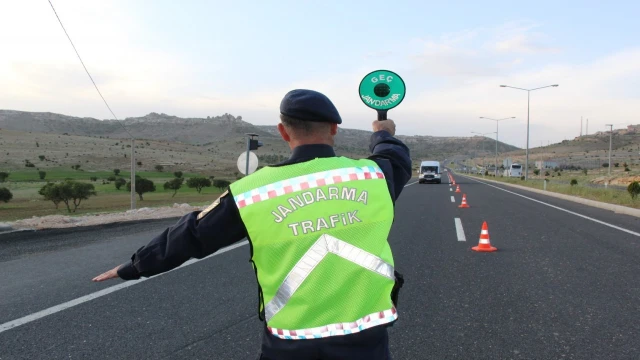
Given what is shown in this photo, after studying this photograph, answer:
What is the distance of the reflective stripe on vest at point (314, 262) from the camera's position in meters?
1.77

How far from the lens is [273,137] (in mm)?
166000

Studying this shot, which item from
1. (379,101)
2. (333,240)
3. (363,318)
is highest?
(379,101)

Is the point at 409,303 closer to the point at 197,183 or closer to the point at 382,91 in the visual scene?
the point at 382,91

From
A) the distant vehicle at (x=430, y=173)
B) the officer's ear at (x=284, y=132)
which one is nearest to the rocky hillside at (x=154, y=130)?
the distant vehicle at (x=430, y=173)

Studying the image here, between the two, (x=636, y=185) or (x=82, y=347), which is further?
(x=636, y=185)

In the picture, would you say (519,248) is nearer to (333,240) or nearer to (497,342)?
(497,342)

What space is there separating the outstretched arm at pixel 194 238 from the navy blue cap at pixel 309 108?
1.42ft

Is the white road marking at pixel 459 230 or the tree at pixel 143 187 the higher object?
the white road marking at pixel 459 230

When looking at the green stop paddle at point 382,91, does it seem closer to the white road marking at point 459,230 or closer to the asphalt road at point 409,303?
the asphalt road at point 409,303

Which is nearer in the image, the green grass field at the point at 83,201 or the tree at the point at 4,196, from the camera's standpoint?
the green grass field at the point at 83,201

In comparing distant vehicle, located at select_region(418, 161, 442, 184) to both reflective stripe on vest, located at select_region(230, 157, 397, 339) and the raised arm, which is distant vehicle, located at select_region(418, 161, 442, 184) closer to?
the raised arm

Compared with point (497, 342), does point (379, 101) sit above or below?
above

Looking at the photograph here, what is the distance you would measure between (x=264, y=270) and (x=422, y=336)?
295 cm

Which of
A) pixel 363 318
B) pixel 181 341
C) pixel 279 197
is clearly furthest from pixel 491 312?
pixel 279 197
